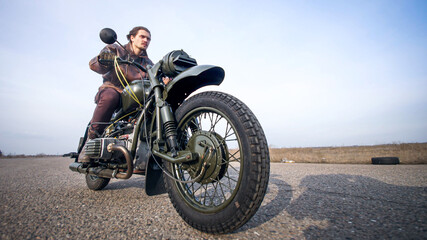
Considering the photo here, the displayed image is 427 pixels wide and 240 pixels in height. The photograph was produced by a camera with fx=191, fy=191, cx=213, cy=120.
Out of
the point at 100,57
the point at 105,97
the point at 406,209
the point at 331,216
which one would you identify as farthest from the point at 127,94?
the point at 406,209

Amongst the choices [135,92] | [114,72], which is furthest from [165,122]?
[114,72]

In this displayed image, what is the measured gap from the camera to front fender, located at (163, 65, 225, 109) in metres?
1.67

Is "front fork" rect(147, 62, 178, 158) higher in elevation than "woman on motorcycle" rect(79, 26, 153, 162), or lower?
lower

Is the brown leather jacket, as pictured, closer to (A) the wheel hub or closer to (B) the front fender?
(B) the front fender

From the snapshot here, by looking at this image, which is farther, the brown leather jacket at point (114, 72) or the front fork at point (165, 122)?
the brown leather jacket at point (114, 72)

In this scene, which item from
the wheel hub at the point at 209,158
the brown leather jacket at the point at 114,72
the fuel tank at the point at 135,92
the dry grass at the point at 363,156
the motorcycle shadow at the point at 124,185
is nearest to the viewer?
the wheel hub at the point at 209,158

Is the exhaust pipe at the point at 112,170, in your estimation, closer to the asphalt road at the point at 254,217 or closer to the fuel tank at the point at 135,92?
the asphalt road at the point at 254,217

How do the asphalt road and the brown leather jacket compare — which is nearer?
the asphalt road

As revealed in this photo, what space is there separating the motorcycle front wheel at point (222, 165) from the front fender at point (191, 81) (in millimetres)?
210

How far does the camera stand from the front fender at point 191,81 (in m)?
1.67

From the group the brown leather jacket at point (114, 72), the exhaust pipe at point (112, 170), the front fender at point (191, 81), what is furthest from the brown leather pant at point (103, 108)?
the front fender at point (191, 81)

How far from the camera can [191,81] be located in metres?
1.78

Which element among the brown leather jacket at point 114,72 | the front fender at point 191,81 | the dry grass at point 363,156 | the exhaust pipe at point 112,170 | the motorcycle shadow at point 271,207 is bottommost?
the dry grass at point 363,156

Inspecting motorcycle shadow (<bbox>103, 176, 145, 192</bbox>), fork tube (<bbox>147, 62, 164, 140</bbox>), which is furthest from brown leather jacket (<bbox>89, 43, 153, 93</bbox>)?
motorcycle shadow (<bbox>103, 176, 145, 192</bbox>)
